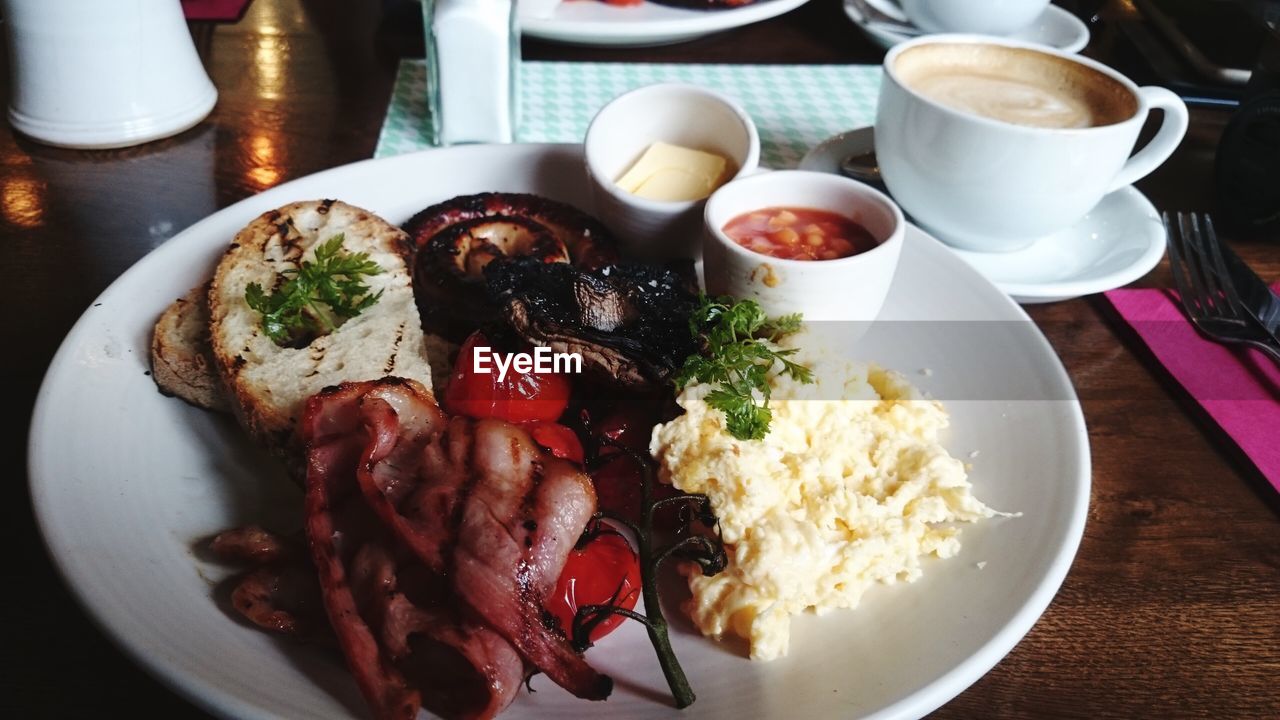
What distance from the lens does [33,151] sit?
9.00 ft

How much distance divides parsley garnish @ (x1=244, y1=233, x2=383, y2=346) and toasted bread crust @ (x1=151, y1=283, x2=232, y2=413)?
0.45ft

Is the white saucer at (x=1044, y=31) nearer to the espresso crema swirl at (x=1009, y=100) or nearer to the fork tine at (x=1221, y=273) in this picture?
the espresso crema swirl at (x=1009, y=100)

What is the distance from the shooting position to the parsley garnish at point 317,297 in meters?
1.85

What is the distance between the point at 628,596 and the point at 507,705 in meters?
0.31

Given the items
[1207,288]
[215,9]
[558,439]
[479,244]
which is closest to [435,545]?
[558,439]

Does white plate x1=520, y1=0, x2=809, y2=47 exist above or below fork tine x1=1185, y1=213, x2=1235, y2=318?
above

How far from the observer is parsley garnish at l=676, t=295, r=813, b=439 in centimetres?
154

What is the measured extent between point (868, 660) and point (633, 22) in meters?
2.67

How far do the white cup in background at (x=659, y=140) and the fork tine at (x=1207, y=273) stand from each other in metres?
1.24

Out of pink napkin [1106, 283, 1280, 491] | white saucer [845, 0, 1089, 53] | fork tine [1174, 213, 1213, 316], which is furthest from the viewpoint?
white saucer [845, 0, 1089, 53]

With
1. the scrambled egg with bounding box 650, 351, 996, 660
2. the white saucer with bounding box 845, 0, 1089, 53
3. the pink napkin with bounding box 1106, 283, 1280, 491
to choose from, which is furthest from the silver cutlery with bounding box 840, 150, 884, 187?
the scrambled egg with bounding box 650, 351, 996, 660

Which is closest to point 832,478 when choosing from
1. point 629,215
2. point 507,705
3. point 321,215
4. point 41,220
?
point 507,705

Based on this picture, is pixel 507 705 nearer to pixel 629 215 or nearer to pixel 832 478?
pixel 832 478

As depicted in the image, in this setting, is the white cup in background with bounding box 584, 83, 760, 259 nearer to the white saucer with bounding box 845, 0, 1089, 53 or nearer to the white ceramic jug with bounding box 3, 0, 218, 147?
the white ceramic jug with bounding box 3, 0, 218, 147
